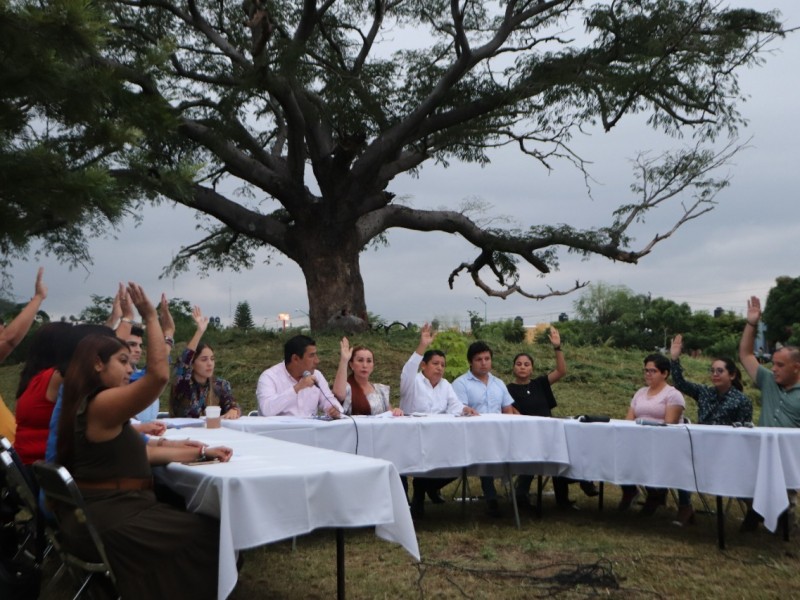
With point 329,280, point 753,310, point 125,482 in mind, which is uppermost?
point 329,280

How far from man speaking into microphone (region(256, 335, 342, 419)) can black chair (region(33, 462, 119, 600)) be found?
325 centimetres

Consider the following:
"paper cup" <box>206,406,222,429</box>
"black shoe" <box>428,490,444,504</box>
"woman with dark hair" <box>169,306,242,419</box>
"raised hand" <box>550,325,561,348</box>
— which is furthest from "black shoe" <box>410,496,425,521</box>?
"raised hand" <box>550,325,561,348</box>

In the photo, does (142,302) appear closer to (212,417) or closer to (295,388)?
(212,417)

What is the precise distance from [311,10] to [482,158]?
18.2 ft

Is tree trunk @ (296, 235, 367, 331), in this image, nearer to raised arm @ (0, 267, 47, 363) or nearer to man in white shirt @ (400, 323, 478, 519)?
man in white shirt @ (400, 323, 478, 519)

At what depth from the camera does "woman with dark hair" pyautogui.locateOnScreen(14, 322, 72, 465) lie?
180 inches

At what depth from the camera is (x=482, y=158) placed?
19109 mm

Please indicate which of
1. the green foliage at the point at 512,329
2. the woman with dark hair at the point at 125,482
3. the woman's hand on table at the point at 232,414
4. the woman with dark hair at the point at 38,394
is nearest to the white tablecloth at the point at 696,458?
the woman's hand on table at the point at 232,414

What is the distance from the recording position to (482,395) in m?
7.82

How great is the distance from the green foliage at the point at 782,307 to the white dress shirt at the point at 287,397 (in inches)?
1678

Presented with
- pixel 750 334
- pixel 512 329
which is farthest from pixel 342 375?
pixel 512 329

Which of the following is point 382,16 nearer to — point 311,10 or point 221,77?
point 311,10

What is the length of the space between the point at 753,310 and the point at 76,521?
17.2ft

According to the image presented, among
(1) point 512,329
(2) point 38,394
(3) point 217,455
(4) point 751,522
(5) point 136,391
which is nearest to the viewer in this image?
(5) point 136,391
